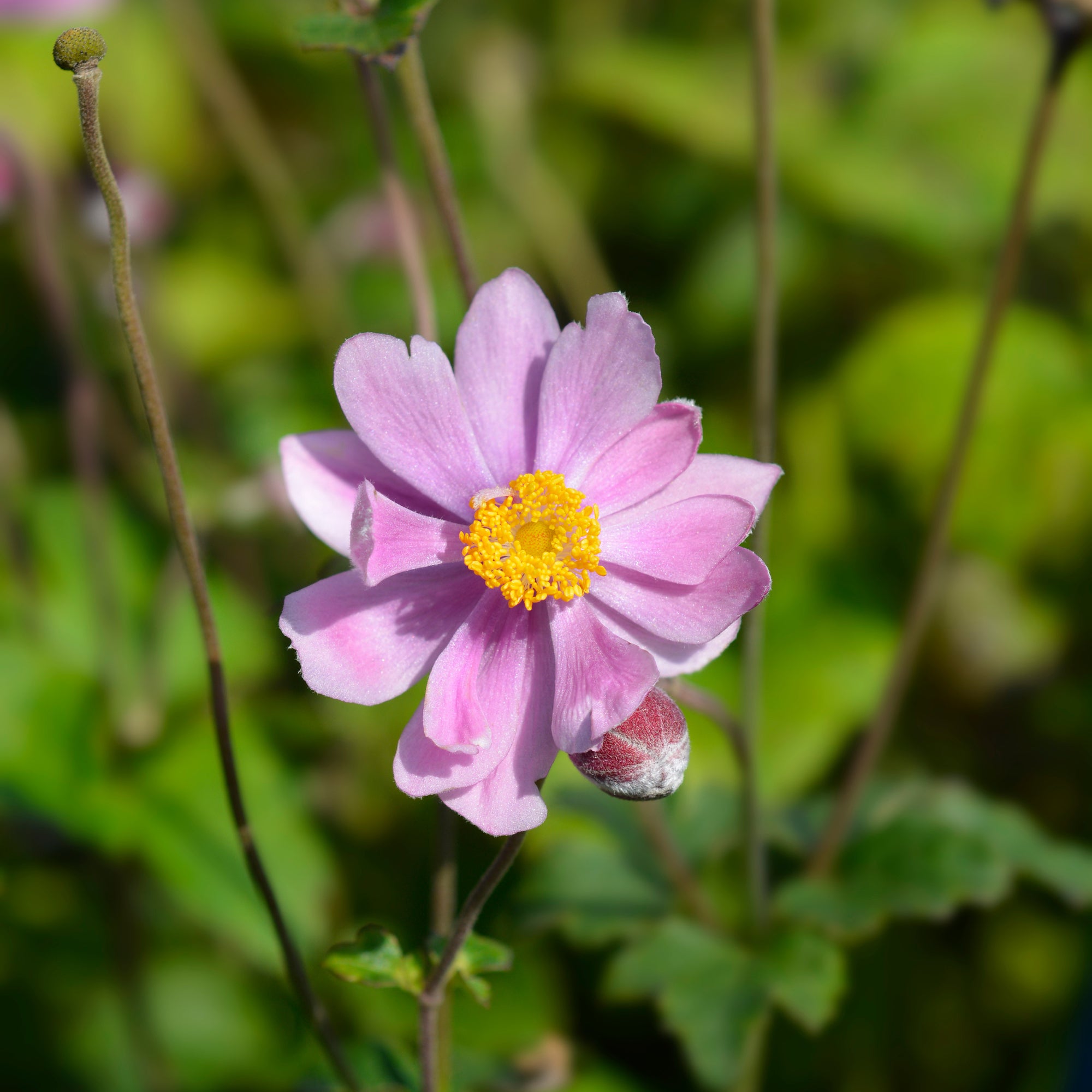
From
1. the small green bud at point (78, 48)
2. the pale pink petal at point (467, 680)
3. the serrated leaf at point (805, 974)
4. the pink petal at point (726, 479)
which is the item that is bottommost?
the serrated leaf at point (805, 974)

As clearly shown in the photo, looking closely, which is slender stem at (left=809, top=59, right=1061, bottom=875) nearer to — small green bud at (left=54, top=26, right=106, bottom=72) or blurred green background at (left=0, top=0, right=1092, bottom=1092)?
blurred green background at (left=0, top=0, right=1092, bottom=1092)

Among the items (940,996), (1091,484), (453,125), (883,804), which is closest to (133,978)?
(883,804)

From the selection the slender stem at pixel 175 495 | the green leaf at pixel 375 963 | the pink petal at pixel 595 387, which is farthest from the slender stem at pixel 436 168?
the green leaf at pixel 375 963

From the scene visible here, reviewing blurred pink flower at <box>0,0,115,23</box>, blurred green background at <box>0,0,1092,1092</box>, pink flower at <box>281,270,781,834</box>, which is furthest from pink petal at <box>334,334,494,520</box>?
blurred pink flower at <box>0,0,115,23</box>

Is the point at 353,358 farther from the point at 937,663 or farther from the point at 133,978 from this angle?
the point at 937,663

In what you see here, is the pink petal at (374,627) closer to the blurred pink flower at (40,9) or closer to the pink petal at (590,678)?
the pink petal at (590,678)

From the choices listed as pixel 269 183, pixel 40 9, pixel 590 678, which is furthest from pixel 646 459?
pixel 40 9
